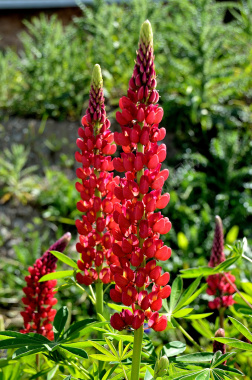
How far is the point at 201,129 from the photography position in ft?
12.9

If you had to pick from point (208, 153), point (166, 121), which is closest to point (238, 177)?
point (208, 153)

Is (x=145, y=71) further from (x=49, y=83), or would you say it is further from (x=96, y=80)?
(x=49, y=83)

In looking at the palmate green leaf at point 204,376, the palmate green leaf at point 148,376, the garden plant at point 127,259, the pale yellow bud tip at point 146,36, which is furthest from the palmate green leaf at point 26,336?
Result: the pale yellow bud tip at point 146,36

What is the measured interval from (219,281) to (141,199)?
702 millimetres

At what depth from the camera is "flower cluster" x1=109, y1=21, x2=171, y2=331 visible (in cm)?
95

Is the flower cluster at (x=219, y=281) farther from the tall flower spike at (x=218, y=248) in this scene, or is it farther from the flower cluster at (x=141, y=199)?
the flower cluster at (x=141, y=199)

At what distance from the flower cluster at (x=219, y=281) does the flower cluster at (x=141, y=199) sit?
53cm

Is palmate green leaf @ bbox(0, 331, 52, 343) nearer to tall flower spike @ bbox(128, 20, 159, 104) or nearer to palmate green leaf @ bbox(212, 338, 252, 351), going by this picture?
palmate green leaf @ bbox(212, 338, 252, 351)

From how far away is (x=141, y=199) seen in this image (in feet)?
3.25

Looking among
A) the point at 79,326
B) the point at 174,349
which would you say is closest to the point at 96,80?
the point at 79,326

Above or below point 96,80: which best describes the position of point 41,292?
below

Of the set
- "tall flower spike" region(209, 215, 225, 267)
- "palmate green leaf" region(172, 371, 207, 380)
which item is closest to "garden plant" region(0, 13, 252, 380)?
"palmate green leaf" region(172, 371, 207, 380)

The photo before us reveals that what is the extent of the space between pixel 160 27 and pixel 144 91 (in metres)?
4.15

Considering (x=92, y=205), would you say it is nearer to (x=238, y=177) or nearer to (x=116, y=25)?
(x=238, y=177)
